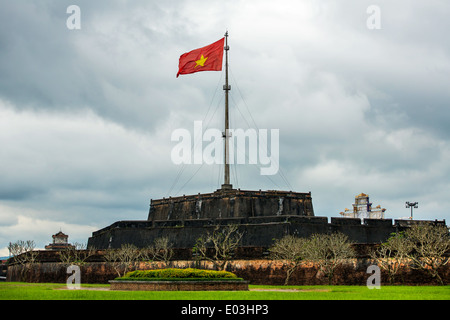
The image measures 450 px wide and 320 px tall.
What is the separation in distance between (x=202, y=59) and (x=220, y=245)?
14.6 metres

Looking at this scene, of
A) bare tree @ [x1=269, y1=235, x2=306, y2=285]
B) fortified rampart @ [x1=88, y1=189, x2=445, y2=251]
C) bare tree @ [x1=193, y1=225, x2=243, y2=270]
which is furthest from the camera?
fortified rampart @ [x1=88, y1=189, x2=445, y2=251]

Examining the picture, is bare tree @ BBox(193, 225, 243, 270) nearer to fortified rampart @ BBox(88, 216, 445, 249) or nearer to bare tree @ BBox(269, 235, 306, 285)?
fortified rampart @ BBox(88, 216, 445, 249)

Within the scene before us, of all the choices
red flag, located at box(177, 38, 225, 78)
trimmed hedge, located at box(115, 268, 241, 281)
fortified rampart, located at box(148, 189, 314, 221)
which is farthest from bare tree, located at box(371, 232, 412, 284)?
red flag, located at box(177, 38, 225, 78)

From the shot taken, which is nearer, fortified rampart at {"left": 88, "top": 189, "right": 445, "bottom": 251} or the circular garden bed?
the circular garden bed

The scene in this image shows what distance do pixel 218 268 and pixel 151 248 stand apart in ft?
21.1

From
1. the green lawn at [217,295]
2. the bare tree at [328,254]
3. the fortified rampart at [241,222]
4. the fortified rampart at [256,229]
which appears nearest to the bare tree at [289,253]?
the bare tree at [328,254]

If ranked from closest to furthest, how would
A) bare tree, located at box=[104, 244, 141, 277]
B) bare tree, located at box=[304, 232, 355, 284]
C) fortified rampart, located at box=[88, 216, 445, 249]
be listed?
1. bare tree, located at box=[304, 232, 355, 284]
2. bare tree, located at box=[104, 244, 141, 277]
3. fortified rampart, located at box=[88, 216, 445, 249]

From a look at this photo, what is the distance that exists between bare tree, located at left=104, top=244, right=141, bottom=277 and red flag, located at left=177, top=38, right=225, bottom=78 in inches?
567

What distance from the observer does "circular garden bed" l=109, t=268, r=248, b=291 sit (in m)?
22.9

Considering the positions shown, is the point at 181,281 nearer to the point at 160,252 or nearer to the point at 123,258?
the point at 160,252

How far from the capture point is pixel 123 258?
39938 mm

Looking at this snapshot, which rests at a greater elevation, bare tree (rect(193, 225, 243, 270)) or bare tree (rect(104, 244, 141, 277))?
bare tree (rect(193, 225, 243, 270))


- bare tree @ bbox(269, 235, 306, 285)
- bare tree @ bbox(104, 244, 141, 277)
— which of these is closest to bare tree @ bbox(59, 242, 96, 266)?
bare tree @ bbox(104, 244, 141, 277)
